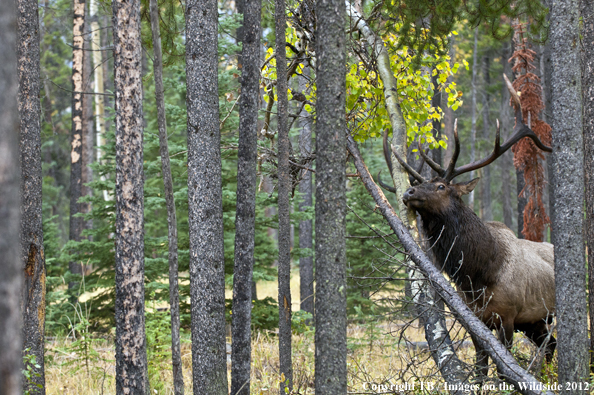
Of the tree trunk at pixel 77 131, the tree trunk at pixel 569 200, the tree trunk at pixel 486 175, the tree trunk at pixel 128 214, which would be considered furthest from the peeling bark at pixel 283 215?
the tree trunk at pixel 486 175

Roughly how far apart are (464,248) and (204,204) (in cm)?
357

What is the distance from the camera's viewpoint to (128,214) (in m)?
5.03

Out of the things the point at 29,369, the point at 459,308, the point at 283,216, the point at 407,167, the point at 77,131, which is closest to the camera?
the point at 29,369

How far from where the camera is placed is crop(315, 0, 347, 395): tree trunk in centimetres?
387

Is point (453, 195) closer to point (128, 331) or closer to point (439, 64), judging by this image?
point (439, 64)

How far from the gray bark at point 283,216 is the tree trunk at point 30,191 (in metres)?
2.82

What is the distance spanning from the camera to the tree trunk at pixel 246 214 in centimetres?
605

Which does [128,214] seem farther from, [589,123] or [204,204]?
[589,123]

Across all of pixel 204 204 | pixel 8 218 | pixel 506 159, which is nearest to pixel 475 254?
pixel 204 204

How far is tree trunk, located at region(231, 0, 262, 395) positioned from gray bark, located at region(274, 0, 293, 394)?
0.34 meters

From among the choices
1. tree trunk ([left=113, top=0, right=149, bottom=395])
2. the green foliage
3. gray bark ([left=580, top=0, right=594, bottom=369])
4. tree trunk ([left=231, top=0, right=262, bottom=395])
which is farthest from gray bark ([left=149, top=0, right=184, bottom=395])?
gray bark ([left=580, top=0, right=594, bottom=369])

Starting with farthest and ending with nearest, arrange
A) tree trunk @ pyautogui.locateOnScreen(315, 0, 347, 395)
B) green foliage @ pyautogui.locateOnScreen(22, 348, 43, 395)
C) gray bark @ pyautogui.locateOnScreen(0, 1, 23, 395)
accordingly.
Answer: green foliage @ pyautogui.locateOnScreen(22, 348, 43, 395) → tree trunk @ pyautogui.locateOnScreen(315, 0, 347, 395) → gray bark @ pyautogui.locateOnScreen(0, 1, 23, 395)

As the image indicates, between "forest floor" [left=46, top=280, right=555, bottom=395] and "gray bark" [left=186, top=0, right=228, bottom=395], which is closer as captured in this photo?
"gray bark" [left=186, top=0, right=228, bottom=395]

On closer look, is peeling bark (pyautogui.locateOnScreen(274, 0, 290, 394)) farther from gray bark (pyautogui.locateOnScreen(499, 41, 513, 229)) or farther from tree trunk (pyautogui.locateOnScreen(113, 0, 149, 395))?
gray bark (pyautogui.locateOnScreen(499, 41, 513, 229))
